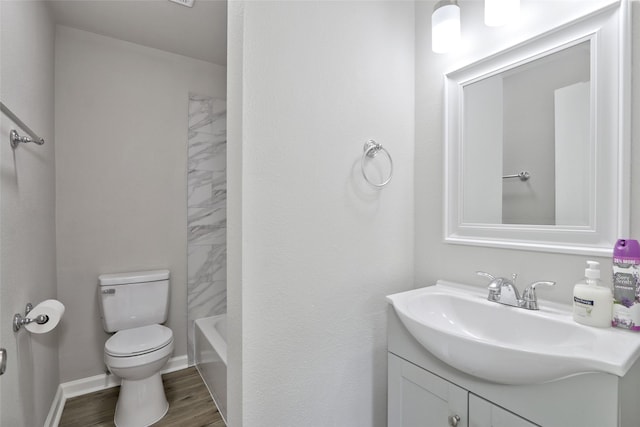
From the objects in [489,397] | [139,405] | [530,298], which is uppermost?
[530,298]

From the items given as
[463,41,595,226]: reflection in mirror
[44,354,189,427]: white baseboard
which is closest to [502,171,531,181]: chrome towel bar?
[463,41,595,226]: reflection in mirror

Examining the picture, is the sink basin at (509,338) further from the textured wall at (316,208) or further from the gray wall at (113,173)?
the gray wall at (113,173)

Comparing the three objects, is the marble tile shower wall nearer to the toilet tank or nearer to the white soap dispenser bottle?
the toilet tank

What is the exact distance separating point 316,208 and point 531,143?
2.77 ft

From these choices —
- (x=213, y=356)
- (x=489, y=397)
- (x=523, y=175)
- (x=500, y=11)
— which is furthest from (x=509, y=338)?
(x=213, y=356)

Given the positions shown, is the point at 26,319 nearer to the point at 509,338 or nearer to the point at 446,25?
the point at 509,338

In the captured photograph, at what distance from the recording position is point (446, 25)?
1200mm

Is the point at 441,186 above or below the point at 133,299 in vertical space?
above

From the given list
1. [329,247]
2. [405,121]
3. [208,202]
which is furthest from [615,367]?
[208,202]

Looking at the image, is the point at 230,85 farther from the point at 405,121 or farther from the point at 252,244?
the point at 405,121

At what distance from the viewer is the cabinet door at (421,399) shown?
2.89ft

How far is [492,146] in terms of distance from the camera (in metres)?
1.20

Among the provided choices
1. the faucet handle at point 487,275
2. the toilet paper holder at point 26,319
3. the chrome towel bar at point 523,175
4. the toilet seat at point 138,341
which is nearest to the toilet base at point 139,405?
the toilet seat at point 138,341

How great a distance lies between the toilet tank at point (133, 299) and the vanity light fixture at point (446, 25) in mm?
2227
